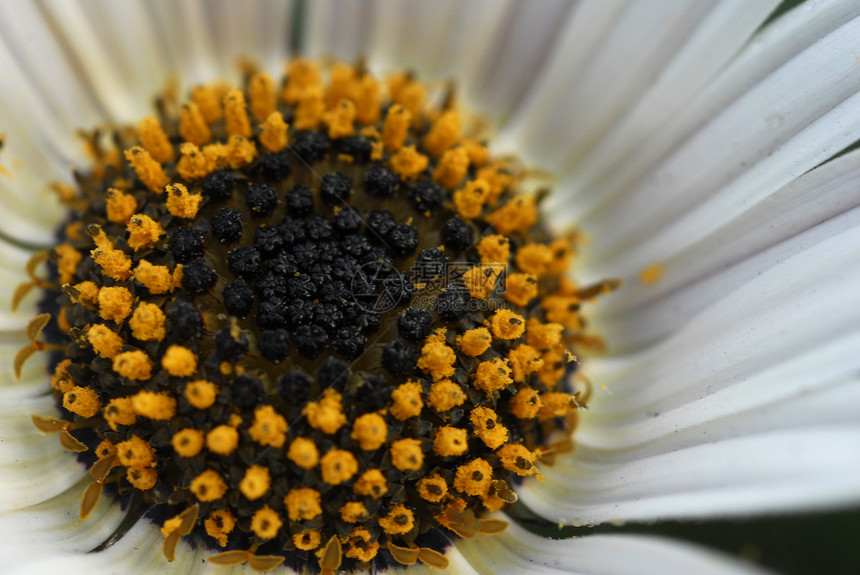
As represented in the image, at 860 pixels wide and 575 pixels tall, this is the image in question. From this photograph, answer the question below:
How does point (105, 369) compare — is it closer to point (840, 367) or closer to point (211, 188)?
point (211, 188)

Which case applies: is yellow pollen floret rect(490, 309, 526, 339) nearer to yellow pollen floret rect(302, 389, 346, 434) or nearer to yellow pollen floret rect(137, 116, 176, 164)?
yellow pollen floret rect(302, 389, 346, 434)

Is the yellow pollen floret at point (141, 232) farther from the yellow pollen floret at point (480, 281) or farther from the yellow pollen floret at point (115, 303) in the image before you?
the yellow pollen floret at point (480, 281)

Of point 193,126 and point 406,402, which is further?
point 193,126

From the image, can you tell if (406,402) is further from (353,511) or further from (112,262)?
(112,262)

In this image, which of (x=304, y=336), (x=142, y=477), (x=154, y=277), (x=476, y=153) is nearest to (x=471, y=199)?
(x=476, y=153)

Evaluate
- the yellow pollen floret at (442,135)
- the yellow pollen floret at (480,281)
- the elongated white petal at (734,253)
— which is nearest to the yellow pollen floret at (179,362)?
the yellow pollen floret at (480,281)

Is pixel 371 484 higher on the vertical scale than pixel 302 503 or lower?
higher

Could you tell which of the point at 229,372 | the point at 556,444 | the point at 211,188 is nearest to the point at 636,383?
the point at 556,444
